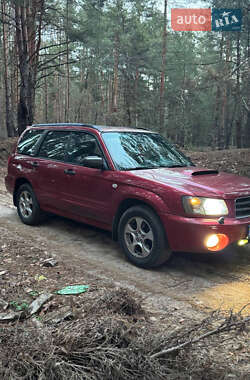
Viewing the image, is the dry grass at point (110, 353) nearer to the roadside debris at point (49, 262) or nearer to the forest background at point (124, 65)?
the roadside debris at point (49, 262)

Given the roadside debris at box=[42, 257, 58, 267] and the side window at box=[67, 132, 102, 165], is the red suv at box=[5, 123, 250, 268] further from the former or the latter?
the roadside debris at box=[42, 257, 58, 267]

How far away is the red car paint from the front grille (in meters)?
0.07

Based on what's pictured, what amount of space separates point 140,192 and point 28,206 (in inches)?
120

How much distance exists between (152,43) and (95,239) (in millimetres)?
27895

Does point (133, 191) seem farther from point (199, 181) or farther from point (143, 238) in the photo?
point (199, 181)

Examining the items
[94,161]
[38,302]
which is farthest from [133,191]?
[38,302]

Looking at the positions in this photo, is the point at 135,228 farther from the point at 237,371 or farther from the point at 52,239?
the point at 237,371

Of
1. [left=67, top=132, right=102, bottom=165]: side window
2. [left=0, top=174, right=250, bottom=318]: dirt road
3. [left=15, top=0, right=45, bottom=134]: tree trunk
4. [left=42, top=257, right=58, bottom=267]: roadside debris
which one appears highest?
[left=15, top=0, right=45, bottom=134]: tree trunk

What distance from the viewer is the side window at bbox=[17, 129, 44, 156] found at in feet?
22.9

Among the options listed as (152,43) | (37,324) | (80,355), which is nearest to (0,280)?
(37,324)

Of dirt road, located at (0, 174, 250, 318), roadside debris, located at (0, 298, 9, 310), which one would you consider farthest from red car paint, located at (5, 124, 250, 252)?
roadside debris, located at (0, 298, 9, 310)

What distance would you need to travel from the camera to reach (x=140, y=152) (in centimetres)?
568

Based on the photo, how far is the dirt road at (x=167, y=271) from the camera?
12.9 feet

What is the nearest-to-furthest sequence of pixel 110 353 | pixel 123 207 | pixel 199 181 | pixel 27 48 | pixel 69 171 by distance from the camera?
pixel 110 353, pixel 199 181, pixel 123 207, pixel 69 171, pixel 27 48
